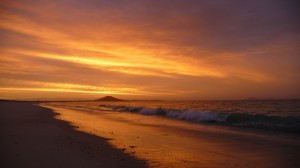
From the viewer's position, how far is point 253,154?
30.6 feet

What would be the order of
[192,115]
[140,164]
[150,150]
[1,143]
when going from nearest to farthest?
[140,164], [1,143], [150,150], [192,115]

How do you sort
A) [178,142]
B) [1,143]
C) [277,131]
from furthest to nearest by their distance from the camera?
1. [277,131]
2. [178,142]
3. [1,143]

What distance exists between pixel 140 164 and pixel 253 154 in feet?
13.5

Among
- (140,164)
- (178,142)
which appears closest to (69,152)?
(140,164)

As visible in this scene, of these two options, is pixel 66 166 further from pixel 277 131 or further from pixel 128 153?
pixel 277 131

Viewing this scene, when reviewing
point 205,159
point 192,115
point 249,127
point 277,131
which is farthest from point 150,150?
point 192,115

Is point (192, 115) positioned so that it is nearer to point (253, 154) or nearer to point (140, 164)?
point (253, 154)

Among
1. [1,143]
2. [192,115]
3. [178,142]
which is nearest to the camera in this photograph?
[1,143]

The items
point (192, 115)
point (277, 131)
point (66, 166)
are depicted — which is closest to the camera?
point (66, 166)

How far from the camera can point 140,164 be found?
753 centimetres

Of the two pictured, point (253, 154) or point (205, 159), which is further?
point (253, 154)

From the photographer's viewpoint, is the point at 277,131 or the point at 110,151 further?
the point at 277,131

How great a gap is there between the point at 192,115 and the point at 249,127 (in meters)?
8.73

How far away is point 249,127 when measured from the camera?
62.5 ft
